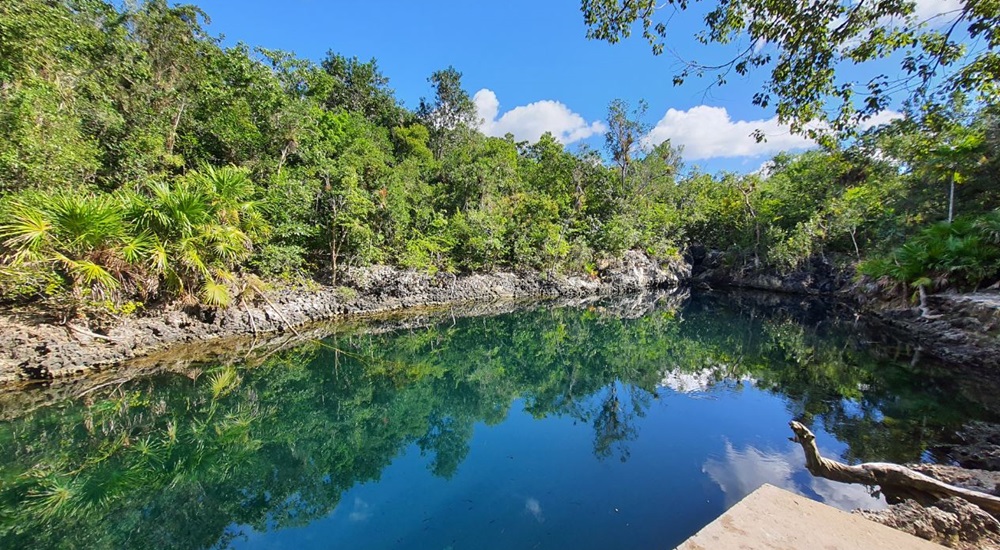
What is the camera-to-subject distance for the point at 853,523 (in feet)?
9.10

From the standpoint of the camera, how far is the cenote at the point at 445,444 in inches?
150

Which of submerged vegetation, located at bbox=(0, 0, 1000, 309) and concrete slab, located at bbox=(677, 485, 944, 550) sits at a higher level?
submerged vegetation, located at bbox=(0, 0, 1000, 309)

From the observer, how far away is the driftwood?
3.29 meters

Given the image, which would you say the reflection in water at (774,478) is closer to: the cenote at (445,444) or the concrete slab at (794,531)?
the cenote at (445,444)

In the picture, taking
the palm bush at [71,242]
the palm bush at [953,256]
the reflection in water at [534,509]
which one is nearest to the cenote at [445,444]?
the reflection in water at [534,509]

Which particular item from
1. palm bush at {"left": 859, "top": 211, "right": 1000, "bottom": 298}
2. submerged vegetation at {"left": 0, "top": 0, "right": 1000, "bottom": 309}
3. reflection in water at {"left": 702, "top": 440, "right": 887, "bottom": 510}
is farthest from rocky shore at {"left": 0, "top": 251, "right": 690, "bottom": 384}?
palm bush at {"left": 859, "top": 211, "right": 1000, "bottom": 298}

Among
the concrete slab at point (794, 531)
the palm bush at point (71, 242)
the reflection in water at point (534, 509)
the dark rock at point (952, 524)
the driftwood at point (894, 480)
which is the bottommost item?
the reflection in water at point (534, 509)

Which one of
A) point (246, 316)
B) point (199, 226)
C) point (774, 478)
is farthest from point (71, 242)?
point (774, 478)

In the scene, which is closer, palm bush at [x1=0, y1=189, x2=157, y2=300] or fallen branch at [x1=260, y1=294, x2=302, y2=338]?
palm bush at [x1=0, y1=189, x2=157, y2=300]

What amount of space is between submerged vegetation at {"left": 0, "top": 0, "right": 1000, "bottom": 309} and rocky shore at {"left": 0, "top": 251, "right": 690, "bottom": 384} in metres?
0.60

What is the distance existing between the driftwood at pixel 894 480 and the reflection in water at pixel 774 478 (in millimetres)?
161

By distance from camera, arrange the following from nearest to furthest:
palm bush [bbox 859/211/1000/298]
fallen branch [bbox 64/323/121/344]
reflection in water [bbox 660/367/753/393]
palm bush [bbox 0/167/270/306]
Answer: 1. palm bush [bbox 0/167/270/306]
2. fallen branch [bbox 64/323/121/344]
3. reflection in water [bbox 660/367/753/393]
4. palm bush [bbox 859/211/1000/298]

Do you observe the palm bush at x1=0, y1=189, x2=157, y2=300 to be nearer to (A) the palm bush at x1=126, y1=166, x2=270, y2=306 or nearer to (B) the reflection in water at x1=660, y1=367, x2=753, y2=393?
(A) the palm bush at x1=126, y1=166, x2=270, y2=306

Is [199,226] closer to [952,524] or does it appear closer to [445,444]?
[445,444]
